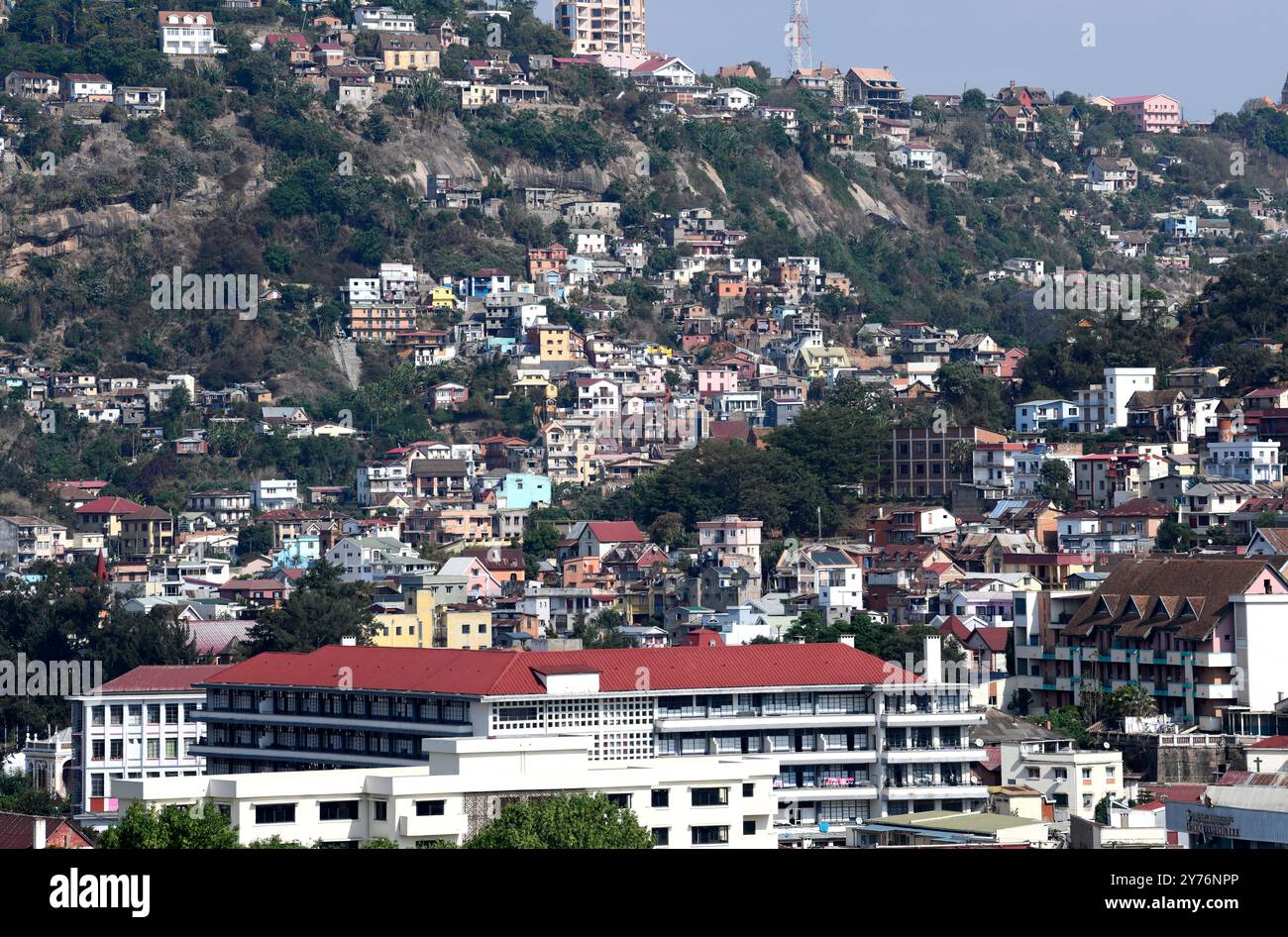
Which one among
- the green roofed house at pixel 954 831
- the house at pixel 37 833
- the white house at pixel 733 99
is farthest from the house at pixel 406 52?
the house at pixel 37 833

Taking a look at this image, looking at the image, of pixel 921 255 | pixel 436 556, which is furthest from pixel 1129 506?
pixel 921 255

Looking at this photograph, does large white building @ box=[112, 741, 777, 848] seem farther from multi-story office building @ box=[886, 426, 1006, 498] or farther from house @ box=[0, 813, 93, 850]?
multi-story office building @ box=[886, 426, 1006, 498]

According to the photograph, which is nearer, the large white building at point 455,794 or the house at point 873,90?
the large white building at point 455,794

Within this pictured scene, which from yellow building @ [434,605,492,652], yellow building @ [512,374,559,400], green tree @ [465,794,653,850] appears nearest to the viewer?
green tree @ [465,794,653,850]

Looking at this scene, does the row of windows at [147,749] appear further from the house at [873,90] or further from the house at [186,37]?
the house at [873,90]

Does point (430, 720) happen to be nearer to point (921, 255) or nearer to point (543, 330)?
point (543, 330)

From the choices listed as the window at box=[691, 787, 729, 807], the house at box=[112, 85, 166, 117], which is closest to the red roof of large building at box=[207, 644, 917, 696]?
the window at box=[691, 787, 729, 807]
